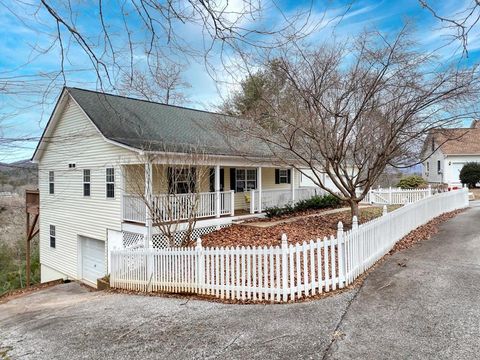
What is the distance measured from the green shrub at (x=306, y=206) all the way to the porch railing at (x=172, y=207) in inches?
111

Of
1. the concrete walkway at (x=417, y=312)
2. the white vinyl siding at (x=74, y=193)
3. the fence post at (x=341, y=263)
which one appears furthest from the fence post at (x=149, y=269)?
the white vinyl siding at (x=74, y=193)

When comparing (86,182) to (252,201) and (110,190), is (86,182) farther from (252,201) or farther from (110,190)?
(252,201)

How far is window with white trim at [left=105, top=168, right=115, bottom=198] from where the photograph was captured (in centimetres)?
1347

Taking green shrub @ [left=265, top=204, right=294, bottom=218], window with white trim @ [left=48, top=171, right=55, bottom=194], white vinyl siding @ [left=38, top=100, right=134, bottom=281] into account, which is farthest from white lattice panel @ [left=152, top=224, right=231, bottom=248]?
window with white trim @ [left=48, top=171, right=55, bottom=194]

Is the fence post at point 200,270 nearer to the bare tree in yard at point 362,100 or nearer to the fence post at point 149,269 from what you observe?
Answer: the fence post at point 149,269

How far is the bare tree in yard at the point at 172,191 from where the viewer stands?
36.5 ft

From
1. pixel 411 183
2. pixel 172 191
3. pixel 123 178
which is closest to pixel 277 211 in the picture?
pixel 172 191

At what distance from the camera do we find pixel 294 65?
10.1 m

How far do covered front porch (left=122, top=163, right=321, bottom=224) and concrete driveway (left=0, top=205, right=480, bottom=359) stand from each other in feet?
15.4

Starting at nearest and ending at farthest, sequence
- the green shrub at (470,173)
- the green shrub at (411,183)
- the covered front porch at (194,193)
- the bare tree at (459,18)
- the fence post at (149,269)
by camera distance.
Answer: the bare tree at (459,18)
the fence post at (149,269)
the covered front porch at (194,193)
the green shrub at (411,183)
the green shrub at (470,173)

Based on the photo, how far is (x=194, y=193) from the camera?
12.2 metres

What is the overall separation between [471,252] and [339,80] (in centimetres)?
565

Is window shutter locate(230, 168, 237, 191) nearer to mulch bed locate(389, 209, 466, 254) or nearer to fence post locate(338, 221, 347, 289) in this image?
mulch bed locate(389, 209, 466, 254)

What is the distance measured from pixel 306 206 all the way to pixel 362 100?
8.36 m
